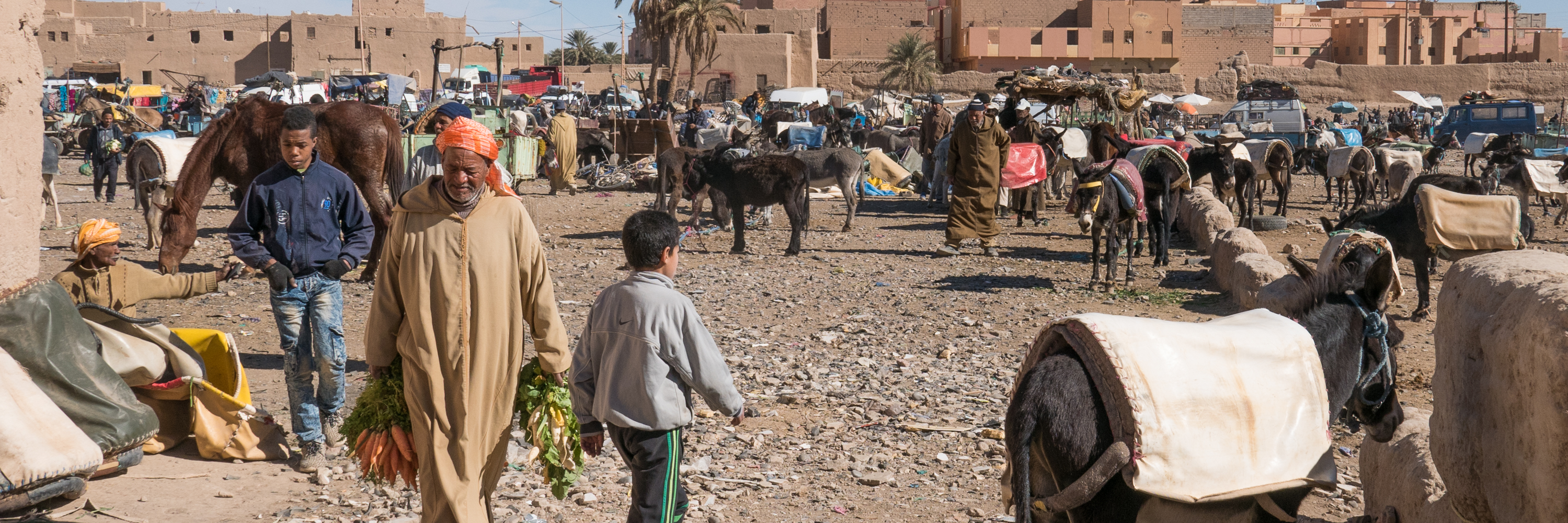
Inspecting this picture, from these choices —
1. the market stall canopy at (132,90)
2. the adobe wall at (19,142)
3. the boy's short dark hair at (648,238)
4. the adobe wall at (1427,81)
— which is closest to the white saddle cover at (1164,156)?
the boy's short dark hair at (648,238)

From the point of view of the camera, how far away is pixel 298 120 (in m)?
4.61

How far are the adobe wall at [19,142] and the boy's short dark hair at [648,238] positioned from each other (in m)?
1.99

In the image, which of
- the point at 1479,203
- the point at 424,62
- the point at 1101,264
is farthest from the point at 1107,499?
the point at 424,62

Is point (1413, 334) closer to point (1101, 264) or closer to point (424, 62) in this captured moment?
point (1101, 264)

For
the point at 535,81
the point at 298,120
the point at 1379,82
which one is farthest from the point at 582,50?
the point at 298,120

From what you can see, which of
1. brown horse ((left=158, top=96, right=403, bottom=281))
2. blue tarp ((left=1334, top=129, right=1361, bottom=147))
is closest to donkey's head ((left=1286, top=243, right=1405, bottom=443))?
brown horse ((left=158, top=96, right=403, bottom=281))

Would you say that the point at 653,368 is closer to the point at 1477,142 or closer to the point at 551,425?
the point at 551,425

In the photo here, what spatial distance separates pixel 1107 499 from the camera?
2779mm

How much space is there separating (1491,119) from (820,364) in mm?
32312

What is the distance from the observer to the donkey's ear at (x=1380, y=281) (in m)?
3.16

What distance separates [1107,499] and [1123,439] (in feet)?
0.74

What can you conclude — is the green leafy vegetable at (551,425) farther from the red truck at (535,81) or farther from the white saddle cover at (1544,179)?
the red truck at (535,81)

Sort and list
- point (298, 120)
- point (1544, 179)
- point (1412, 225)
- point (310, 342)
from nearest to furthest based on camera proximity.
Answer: point (298, 120) → point (310, 342) → point (1412, 225) → point (1544, 179)

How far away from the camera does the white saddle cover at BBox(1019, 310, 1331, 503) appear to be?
2.64 m
